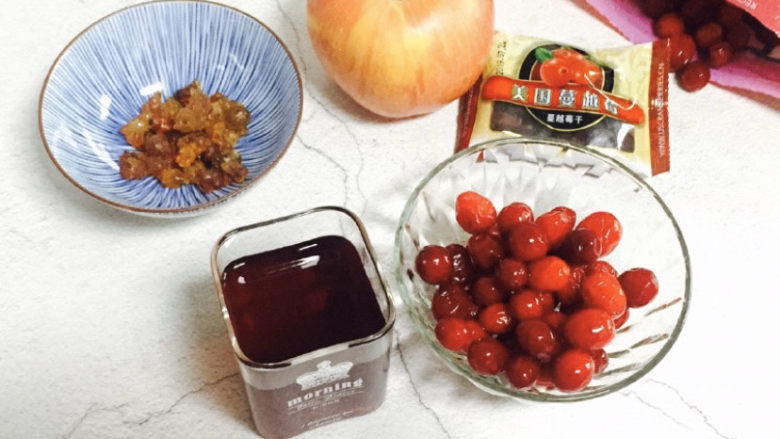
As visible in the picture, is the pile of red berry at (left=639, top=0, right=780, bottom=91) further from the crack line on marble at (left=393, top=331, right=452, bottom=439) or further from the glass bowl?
the crack line on marble at (left=393, top=331, right=452, bottom=439)

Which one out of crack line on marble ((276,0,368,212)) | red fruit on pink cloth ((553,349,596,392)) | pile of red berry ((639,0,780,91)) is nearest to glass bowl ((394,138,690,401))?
red fruit on pink cloth ((553,349,596,392))

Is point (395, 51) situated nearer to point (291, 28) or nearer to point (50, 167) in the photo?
point (291, 28)

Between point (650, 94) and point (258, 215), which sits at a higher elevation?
point (650, 94)

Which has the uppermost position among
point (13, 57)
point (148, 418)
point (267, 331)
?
point (13, 57)

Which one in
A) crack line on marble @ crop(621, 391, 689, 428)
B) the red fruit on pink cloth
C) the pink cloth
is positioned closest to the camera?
the red fruit on pink cloth

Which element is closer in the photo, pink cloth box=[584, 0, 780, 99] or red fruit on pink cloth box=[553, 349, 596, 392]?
red fruit on pink cloth box=[553, 349, 596, 392]

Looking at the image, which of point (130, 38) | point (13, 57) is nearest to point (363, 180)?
point (130, 38)

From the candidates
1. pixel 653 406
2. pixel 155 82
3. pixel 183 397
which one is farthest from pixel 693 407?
pixel 155 82
